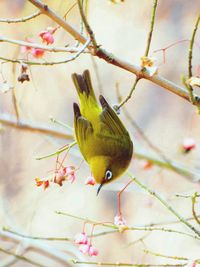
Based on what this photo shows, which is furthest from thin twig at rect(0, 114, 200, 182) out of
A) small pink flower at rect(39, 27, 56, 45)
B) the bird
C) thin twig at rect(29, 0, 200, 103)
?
thin twig at rect(29, 0, 200, 103)

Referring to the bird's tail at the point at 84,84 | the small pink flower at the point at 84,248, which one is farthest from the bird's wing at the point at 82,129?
the small pink flower at the point at 84,248

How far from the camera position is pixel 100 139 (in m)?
3.47

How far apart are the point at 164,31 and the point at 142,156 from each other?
3375mm

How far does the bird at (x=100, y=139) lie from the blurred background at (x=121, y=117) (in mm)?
2150

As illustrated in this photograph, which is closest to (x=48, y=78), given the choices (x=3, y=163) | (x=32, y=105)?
(x=32, y=105)

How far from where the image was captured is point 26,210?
6051mm

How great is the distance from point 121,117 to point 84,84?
Answer: 8.69ft

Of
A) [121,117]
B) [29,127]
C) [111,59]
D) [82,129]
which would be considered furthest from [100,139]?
[121,117]

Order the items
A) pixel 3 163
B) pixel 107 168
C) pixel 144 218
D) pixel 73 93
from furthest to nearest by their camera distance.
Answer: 1. pixel 73 93
2. pixel 144 218
3. pixel 3 163
4. pixel 107 168

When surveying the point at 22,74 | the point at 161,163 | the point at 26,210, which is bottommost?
the point at 22,74

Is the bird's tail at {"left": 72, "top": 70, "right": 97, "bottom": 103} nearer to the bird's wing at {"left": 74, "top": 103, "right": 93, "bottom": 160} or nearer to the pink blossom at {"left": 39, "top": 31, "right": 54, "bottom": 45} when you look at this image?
the bird's wing at {"left": 74, "top": 103, "right": 93, "bottom": 160}

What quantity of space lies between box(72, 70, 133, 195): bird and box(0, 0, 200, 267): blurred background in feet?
7.06

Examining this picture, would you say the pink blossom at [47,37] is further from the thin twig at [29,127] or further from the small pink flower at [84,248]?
the thin twig at [29,127]

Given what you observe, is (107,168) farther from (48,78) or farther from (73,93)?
(73,93)
